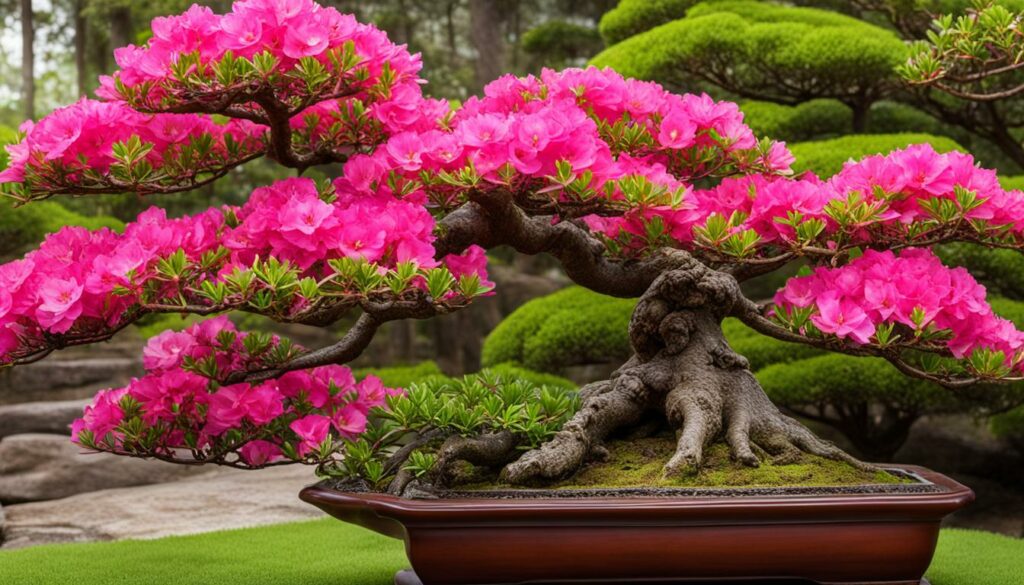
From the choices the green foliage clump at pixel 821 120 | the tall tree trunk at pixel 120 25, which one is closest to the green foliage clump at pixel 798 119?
the green foliage clump at pixel 821 120

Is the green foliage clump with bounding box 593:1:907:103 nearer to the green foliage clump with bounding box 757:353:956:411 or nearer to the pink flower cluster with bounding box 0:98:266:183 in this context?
the green foliage clump with bounding box 757:353:956:411

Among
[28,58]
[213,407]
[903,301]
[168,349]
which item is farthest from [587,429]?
[28,58]

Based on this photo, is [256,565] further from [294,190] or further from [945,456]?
[945,456]

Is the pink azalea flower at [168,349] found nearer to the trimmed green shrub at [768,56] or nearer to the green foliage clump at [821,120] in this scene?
the trimmed green shrub at [768,56]

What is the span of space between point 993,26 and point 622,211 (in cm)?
113

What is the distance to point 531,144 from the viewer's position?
5.59ft

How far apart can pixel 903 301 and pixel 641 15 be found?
11.2 feet

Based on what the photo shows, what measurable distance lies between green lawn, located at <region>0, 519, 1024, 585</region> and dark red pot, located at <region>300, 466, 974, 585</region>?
0.69 meters

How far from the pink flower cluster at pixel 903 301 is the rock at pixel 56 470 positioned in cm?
398

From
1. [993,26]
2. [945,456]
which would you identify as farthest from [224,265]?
[945,456]

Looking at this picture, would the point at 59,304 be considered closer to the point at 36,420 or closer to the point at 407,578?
the point at 407,578

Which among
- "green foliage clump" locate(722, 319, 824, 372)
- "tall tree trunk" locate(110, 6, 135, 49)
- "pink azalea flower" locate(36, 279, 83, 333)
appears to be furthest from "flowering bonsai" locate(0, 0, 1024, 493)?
"tall tree trunk" locate(110, 6, 135, 49)

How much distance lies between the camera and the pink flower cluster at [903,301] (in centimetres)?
185

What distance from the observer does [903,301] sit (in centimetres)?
186
